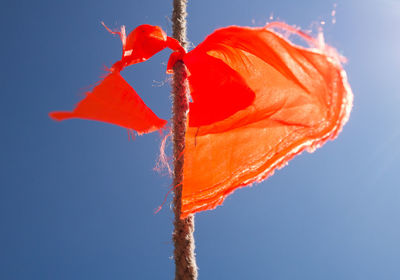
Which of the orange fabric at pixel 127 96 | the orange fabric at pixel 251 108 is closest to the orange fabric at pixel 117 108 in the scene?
the orange fabric at pixel 127 96

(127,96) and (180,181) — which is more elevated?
(127,96)

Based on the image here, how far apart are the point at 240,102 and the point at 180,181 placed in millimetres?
325

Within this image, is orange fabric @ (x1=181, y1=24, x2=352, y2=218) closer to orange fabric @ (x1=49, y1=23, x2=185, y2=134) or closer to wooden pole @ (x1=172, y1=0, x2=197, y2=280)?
wooden pole @ (x1=172, y1=0, x2=197, y2=280)

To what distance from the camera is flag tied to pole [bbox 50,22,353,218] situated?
3.32 ft

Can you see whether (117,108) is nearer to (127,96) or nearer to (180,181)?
(127,96)

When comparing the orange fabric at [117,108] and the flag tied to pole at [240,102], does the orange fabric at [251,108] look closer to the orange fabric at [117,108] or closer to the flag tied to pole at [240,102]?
the flag tied to pole at [240,102]

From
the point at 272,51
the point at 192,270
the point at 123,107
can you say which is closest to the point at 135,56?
the point at 123,107

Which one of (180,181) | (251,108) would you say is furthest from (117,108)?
(251,108)

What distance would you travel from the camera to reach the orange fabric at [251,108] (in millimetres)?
1024

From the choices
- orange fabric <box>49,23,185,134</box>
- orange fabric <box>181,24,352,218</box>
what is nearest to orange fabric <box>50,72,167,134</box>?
orange fabric <box>49,23,185,134</box>

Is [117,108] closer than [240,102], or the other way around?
[117,108]

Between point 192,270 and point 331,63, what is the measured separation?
2.41 feet

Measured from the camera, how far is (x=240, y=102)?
1.14m

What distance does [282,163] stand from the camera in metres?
1.07
